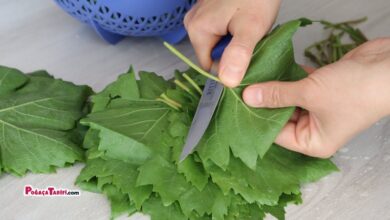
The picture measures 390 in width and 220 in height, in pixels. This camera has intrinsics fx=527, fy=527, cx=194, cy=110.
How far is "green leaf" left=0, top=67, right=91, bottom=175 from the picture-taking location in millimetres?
752

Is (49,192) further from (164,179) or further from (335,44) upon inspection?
(335,44)

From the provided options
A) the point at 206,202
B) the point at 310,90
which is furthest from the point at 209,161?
the point at 310,90

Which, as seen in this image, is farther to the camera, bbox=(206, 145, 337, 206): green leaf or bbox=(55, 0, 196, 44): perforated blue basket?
bbox=(55, 0, 196, 44): perforated blue basket

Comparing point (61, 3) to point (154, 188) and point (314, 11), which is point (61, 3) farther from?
point (314, 11)

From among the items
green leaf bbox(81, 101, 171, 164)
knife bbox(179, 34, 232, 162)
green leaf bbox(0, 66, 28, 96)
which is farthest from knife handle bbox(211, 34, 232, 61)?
green leaf bbox(0, 66, 28, 96)

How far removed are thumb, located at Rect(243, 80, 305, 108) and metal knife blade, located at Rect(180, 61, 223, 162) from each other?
4 centimetres

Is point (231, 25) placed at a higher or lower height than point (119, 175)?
higher

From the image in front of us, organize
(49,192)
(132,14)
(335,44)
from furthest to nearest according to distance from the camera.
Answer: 1. (335,44)
2. (132,14)
3. (49,192)

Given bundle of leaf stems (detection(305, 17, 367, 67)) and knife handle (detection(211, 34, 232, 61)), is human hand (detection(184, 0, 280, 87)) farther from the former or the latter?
bundle of leaf stems (detection(305, 17, 367, 67))

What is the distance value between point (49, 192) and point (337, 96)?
1.37ft

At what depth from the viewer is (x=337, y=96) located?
0.65 metres

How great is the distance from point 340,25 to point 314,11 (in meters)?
0.08

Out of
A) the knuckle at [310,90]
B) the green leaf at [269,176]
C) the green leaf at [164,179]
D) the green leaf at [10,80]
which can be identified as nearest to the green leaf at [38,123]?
the green leaf at [10,80]

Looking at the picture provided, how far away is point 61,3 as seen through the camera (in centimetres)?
89
